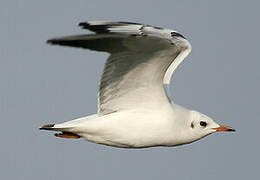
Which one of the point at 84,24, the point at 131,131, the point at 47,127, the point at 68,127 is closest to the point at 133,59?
the point at 84,24

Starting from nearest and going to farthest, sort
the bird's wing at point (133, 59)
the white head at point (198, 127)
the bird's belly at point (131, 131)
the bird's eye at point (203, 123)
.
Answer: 1. the bird's wing at point (133, 59)
2. the bird's belly at point (131, 131)
3. the white head at point (198, 127)
4. the bird's eye at point (203, 123)

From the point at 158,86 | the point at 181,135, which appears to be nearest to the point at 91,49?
the point at 158,86

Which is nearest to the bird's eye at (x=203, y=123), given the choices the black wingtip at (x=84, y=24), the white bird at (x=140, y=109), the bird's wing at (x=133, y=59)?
the white bird at (x=140, y=109)

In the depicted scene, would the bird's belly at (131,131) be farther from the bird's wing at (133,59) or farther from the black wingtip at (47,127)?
the black wingtip at (47,127)

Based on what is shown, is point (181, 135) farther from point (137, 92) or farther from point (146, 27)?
point (146, 27)

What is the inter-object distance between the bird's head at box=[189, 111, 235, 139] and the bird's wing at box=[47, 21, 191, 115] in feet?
2.11

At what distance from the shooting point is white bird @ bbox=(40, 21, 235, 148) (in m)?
9.82

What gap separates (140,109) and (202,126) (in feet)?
3.38

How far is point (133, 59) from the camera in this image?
32.2 ft

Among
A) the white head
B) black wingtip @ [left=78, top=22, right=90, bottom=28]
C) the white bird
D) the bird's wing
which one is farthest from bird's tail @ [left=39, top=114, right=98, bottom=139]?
black wingtip @ [left=78, top=22, right=90, bottom=28]

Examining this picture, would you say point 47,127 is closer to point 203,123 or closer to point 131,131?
point 131,131

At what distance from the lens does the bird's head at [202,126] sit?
35.3 feet

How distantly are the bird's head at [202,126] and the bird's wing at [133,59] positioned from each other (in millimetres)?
642

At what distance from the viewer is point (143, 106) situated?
1053 centimetres
